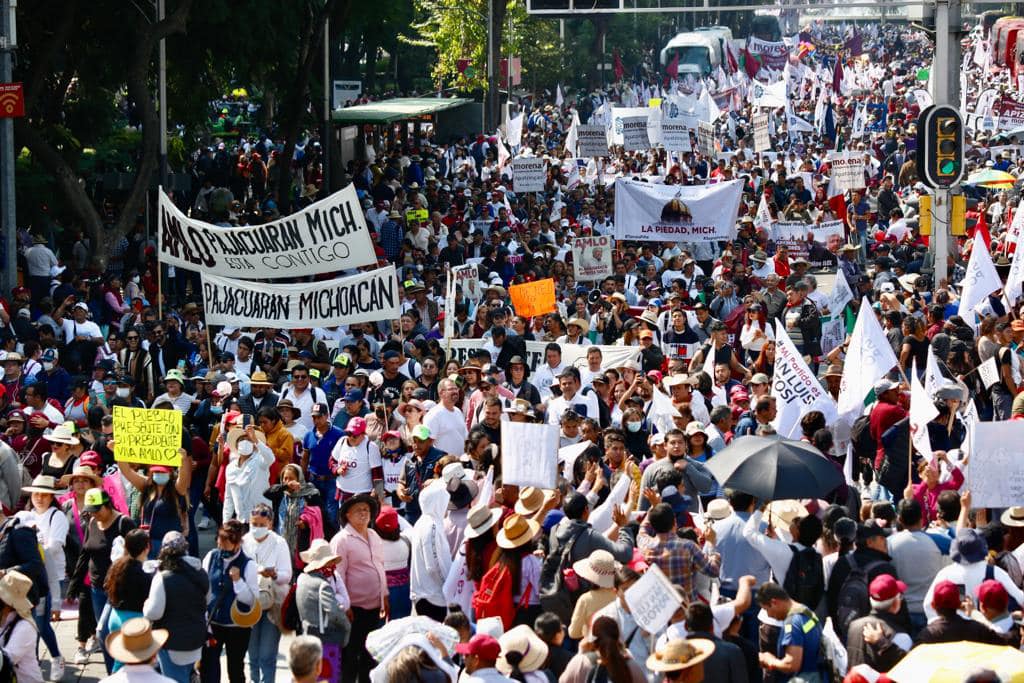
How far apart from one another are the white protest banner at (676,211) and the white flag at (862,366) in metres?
9.67

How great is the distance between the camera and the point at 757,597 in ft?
27.5

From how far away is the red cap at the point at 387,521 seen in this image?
401 inches

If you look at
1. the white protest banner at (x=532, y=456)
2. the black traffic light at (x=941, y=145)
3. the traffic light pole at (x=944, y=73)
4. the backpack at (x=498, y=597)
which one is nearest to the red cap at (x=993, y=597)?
the backpack at (x=498, y=597)

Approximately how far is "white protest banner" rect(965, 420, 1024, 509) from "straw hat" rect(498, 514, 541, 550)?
2478mm

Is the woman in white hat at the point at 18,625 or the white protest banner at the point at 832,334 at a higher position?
the white protest banner at the point at 832,334

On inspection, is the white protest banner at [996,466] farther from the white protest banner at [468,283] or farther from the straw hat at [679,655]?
the white protest banner at [468,283]

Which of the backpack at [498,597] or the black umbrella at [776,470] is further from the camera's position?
the black umbrella at [776,470]

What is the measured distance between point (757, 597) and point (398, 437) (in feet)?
15.7

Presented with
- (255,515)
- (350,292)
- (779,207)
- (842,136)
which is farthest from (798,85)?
(255,515)

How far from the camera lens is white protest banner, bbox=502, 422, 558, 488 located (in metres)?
10.4

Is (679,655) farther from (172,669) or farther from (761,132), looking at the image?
(761,132)

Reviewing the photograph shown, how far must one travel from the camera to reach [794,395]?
1264 cm

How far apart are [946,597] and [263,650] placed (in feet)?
12.8

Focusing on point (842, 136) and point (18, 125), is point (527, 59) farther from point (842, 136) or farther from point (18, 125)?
point (18, 125)
